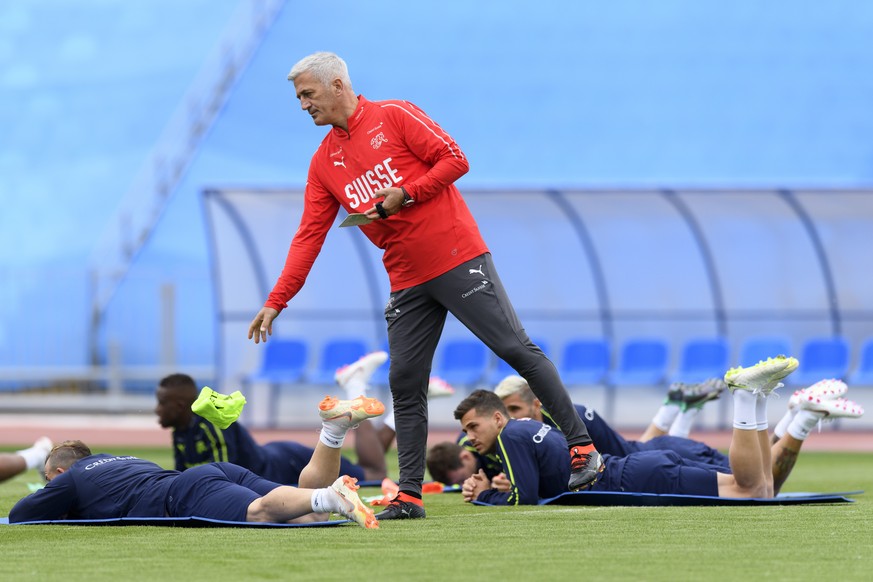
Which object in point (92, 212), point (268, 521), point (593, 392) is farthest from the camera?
point (92, 212)

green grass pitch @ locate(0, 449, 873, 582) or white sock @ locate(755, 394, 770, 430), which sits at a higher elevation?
white sock @ locate(755, 394, 770, 430)

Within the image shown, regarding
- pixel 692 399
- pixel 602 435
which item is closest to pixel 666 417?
pixel 692 399

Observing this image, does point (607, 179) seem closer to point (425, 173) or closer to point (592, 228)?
point (592, 228)

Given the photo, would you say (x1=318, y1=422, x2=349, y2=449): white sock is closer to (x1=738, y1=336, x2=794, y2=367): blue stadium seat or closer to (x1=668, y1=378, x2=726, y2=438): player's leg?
(x1=668, y1=378, x2=726, y2=438): player's leg

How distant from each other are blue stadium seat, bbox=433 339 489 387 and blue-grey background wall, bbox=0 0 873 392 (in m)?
20.4

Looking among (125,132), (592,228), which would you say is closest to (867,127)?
(125,132)

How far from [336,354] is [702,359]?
199 inches

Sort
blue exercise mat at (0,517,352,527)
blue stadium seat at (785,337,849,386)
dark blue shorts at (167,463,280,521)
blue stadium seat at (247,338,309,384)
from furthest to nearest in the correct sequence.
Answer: blue stadium seat at (247,338,309,384)
blue stadium seat at (785,337,849,386)
dark blue shorts at (167,463,280,521)
blue exercise mat at (0,517,352,527)

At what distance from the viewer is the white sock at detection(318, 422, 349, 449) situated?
739 cm

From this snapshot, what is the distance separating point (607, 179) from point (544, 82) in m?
3.66

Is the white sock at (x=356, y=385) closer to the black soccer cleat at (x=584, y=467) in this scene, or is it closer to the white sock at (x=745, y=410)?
the white sock at (x=745, y=410)

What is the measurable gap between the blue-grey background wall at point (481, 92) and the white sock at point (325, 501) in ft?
109

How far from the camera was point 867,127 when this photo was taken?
42.3 metres

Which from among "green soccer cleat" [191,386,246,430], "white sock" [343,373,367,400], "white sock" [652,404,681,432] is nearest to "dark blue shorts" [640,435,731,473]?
"white sock" [652,404,681,432]
